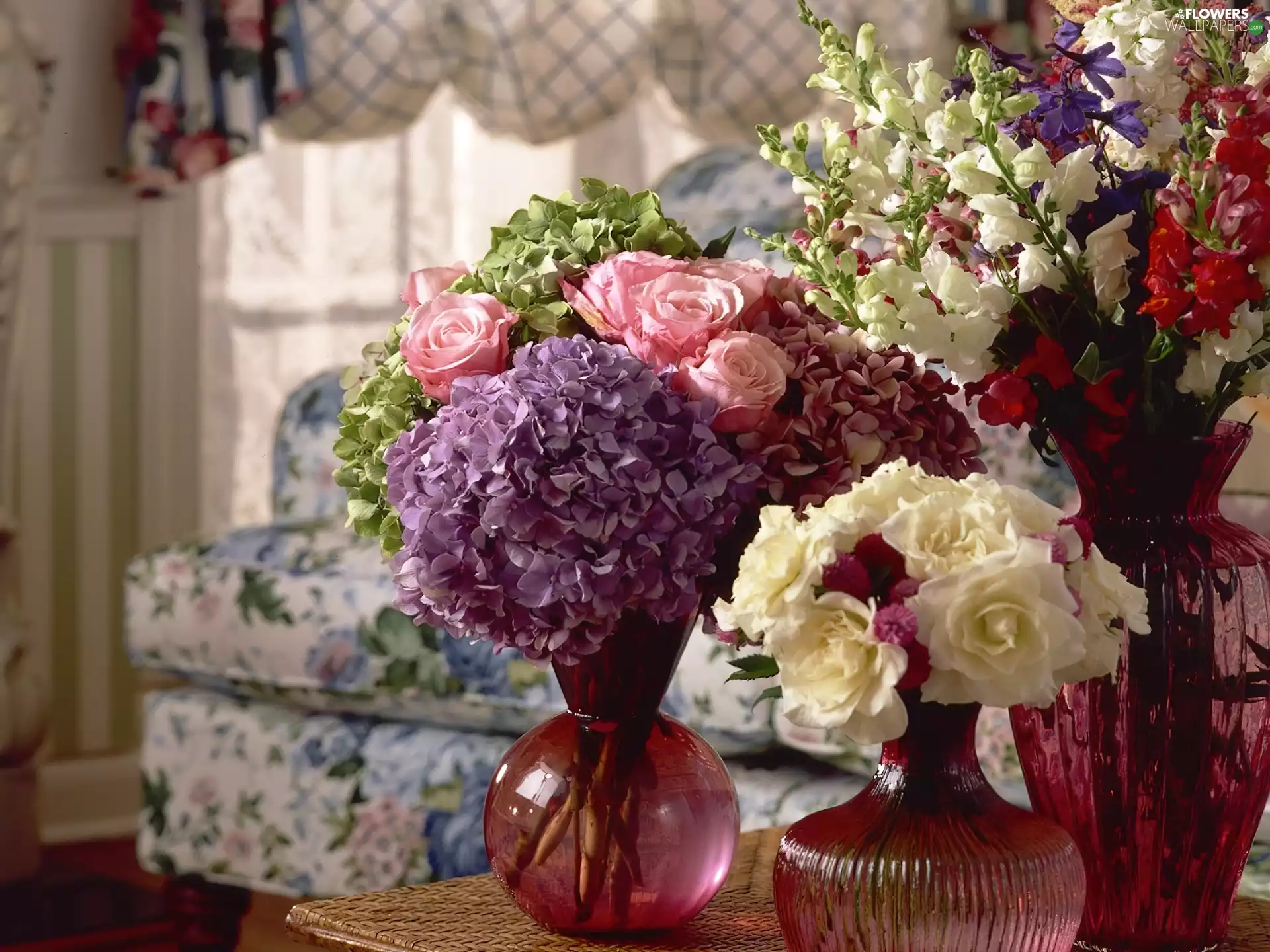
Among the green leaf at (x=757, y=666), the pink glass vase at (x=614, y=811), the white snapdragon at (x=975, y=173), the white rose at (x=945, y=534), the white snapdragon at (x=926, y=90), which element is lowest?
the pink glass vase at (x=614, y=811)

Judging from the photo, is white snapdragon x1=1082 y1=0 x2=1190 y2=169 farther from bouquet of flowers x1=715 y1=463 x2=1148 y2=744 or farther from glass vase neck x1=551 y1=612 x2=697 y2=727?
glass vase neck x1=551 y1=612 x2=697 y2=727

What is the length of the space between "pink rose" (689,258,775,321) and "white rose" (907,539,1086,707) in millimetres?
229

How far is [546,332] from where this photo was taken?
923mm

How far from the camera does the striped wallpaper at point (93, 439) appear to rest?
2.93 meters

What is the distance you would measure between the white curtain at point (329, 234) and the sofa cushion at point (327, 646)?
3.67ft

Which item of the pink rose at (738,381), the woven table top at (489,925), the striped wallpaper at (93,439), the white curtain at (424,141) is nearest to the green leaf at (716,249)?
the pink rose at (738,381)

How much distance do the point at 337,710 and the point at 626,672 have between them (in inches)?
45.8

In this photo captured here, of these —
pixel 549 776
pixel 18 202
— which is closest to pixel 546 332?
pixel 549 776

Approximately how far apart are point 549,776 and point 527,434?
0.67 ft

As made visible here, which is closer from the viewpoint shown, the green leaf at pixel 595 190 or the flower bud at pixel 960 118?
the flower bud at pixel 960 118

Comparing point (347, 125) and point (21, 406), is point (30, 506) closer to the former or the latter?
point (21, 406)

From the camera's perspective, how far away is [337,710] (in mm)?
2025

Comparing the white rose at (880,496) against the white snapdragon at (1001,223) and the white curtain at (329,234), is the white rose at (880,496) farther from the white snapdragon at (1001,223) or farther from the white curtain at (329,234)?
the white curtain at (329,234)

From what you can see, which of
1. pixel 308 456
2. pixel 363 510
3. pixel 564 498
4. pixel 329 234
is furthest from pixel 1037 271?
pixel 329 234
